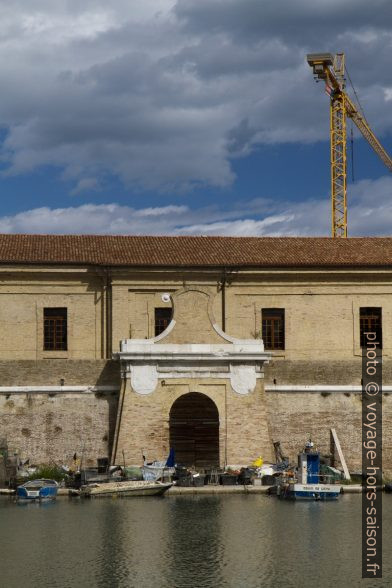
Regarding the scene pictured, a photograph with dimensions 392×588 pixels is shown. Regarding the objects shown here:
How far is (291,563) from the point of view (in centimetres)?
2861

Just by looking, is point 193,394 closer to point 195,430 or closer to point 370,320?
point 195,430

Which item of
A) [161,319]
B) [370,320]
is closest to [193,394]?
[161,319]

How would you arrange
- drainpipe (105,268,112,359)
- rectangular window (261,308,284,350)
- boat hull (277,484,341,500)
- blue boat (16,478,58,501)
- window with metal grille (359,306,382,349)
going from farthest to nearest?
window with metal grille (359,306,382,349) < rectangular window (261,308,284,350) < drainpipe (105,268,112,359) < boat hull (277,484,341,500) < blue boat (16,478,58,501)

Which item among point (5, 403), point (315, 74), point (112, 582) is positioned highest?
point (315, 74)

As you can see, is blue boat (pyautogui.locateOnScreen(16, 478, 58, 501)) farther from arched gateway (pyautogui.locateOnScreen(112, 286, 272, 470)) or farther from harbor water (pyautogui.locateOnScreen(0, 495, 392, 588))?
arched gateway (pyautogui.locateOnScreen(112, 286, 272, 470))

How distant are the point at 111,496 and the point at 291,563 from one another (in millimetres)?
11840

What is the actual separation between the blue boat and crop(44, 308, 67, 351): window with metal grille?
8.96 meters

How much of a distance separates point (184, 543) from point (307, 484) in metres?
9.27

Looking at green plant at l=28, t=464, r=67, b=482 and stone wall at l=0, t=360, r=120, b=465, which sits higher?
stone wall at l=0, t=360, r=120, b=465

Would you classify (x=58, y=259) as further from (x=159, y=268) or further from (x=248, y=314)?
(x=248, y=314)

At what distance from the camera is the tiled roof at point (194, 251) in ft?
158

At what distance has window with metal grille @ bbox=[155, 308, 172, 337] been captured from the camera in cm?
4812

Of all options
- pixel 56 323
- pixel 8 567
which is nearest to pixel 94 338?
pixel 56 323

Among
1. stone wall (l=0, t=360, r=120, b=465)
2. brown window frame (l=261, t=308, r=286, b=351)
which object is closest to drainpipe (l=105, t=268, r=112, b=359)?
stone wall (l=0, t=360, r=120, b=465)
